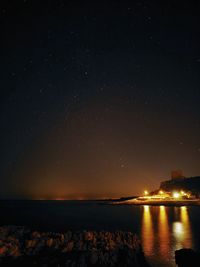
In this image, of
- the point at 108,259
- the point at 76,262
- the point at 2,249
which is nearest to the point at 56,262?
the point at 76,262

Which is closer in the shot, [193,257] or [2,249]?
[193,257]

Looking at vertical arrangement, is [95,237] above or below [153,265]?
above

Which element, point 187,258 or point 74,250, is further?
point 74,250

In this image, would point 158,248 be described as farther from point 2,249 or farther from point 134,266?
point 2,249

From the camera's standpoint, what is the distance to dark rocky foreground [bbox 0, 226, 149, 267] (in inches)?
684

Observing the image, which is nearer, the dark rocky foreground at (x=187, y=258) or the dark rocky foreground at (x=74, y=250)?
the dark rocky foreground at (x=187, y=258)

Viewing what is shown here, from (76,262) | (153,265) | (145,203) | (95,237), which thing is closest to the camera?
(76,262)

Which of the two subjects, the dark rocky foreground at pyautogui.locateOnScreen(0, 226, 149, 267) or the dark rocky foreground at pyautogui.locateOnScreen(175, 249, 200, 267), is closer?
the dark rocky foreground at pyautogui.locateOnScreen(175, 249, 200, 267)

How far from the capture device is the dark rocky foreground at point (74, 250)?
57.0 ft

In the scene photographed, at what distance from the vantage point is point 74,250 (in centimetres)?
2048

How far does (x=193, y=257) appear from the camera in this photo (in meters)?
17.0

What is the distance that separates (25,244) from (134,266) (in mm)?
9770

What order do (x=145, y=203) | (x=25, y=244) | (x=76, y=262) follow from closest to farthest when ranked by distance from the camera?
(x=76, y=262) → (x=25, y=244) → (x=145, y=203)

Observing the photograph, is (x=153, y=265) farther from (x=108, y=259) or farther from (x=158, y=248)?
(x=158, y=248)
